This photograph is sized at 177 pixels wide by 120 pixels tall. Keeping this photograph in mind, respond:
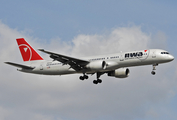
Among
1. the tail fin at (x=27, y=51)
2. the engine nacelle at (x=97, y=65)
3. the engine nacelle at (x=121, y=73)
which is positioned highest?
the tail fin at (x=27, y=51)

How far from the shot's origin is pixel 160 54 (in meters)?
62.2

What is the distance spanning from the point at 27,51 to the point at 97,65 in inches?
625

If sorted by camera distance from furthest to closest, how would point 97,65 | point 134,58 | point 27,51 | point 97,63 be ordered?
point 27,51 < point 97,63 < point 97,65 < point 134,58

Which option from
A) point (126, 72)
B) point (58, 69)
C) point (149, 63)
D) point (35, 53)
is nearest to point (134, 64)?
point (149, 63)

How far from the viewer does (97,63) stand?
63500mm

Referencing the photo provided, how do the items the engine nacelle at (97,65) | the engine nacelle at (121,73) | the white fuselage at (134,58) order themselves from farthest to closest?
the engine nacelle at (121,73)
the engine nacelle at (97,65)
the white fuselage at (134,58)

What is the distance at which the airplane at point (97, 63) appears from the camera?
62312 millimetres

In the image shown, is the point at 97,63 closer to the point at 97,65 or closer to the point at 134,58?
the point at 97,65

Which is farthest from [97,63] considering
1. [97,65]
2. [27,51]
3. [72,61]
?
[27,51]

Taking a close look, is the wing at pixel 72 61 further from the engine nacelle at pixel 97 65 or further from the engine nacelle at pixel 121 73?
the engine nacelle at pixel 121 73

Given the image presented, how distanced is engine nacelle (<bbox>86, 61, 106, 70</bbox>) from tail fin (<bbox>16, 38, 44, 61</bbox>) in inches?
432

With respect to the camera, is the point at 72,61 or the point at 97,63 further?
the point at 72,61

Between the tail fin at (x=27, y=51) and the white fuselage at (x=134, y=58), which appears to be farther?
the tail fin at (x=27, y=51)

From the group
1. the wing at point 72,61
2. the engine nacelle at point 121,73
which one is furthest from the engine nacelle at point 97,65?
the engine nacelle at point 121,73
